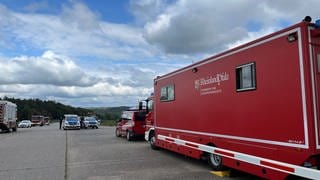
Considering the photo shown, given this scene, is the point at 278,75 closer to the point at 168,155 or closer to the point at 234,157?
the point at 234,157

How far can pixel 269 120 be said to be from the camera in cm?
813

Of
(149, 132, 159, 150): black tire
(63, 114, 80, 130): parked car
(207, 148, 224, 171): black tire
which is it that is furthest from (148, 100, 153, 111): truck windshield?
(63, 114, 80, 130): parked car

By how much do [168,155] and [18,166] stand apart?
18.0 feet

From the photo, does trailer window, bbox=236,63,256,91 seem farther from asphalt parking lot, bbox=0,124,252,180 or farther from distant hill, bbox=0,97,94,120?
distant hill, bbox=0,97,94,120

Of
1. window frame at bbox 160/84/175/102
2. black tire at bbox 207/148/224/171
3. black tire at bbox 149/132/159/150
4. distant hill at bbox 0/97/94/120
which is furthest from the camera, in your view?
distant hill at bbox 0/97/94/120

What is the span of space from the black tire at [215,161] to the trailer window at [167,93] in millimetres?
3392

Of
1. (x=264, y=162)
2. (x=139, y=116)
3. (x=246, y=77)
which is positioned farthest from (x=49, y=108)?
(x=264, y=162)

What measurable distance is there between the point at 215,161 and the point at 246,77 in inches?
117

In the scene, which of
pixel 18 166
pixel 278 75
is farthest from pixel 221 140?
pixel 18 166

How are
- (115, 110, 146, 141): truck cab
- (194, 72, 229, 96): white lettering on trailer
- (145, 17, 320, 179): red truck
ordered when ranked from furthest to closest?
(115, 110, 146, 141): truck cab < (194, 72, 229, 96): white lettering on trailer < (145, 17, 320, 179): red truck

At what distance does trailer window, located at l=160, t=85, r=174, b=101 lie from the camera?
14141mm

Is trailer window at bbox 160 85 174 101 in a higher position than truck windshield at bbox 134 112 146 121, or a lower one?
higher

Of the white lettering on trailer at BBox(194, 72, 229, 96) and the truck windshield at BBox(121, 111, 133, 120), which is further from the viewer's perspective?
the truck windshield at BBox(121, 111, 133, 120)

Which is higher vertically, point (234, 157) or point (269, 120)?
point (269, 120)
